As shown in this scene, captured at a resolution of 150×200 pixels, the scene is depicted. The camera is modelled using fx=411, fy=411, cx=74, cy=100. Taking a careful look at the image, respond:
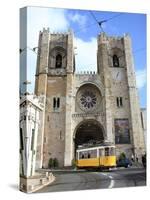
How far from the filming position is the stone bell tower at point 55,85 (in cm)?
777

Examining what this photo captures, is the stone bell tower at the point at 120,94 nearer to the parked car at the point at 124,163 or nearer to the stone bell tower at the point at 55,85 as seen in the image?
the parked car at the point at 124,163

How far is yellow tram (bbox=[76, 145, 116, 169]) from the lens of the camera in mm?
7668

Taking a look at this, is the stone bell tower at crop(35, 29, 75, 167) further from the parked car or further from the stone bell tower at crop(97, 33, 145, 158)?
the parked car

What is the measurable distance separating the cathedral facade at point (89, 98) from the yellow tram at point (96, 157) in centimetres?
17

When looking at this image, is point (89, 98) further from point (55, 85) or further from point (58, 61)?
point (58, 61)

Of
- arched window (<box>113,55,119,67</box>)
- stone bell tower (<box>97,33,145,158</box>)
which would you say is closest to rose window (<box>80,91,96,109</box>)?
stone bell tower (<box>97,33,145,158</box>)

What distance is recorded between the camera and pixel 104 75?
322 inches

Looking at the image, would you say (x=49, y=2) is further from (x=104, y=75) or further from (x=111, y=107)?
(x=111, y=107)

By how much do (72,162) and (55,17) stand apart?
2733mm

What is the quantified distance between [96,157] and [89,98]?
129 centimetres

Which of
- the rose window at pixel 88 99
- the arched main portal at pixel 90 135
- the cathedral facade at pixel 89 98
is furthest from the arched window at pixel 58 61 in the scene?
the arched main portal at pixel 90 135

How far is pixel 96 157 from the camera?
7.79 m

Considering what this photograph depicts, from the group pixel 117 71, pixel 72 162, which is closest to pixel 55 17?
pixel 117 71

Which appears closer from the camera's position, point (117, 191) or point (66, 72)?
point (117, 191)
